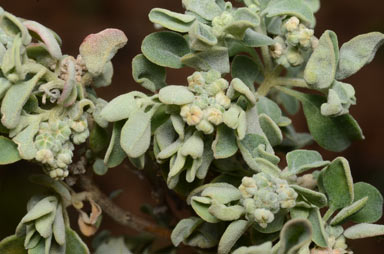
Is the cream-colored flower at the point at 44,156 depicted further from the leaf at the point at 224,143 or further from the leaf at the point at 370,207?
the leaf at the point at 370,207

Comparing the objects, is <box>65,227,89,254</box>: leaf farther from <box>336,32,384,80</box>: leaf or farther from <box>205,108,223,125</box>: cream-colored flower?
<box>336,32,384,80</box>: leaf

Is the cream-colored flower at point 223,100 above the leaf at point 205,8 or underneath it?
underneath

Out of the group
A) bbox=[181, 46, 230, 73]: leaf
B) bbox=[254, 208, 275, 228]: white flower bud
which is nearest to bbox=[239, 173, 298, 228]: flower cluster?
bbox=[254, 208, 275, 228]: white flower bud

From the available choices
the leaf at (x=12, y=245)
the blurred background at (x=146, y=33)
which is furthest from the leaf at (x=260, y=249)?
the blurred background at (x=146, y=33)

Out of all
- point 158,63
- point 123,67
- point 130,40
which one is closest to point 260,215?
point 158,63

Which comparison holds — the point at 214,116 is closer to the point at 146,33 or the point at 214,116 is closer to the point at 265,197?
the point at 265,197
